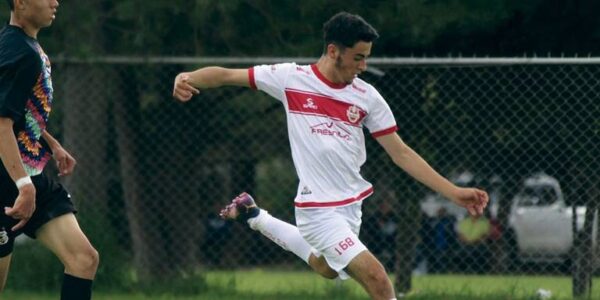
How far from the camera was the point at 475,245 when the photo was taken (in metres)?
10.1

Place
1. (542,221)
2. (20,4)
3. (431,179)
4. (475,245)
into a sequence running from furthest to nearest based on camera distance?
(542,221), (475,245), (431,179), (20,4)

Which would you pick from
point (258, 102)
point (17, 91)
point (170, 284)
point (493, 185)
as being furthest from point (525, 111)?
point (17, 91)

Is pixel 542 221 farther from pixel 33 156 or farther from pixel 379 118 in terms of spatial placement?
pixel 33 156

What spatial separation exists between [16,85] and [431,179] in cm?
206

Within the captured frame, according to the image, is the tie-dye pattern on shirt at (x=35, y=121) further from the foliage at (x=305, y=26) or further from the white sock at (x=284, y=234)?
the foliage at (x=305, y=26)

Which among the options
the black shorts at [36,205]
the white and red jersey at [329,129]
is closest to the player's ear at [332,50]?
the white and red jersey at [329,129]

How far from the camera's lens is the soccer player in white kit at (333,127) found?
20.9ft

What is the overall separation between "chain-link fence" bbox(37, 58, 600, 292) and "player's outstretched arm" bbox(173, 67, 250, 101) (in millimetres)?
2852

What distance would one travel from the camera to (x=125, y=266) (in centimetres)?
990

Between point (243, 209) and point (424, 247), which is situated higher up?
point (243, 209)

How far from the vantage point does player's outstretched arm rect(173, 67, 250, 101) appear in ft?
20.7

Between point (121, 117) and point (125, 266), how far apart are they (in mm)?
1313

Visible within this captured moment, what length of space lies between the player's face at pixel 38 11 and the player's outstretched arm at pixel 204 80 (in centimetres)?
80

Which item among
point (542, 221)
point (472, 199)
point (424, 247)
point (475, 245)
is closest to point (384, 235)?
point (424, 247)
